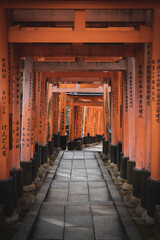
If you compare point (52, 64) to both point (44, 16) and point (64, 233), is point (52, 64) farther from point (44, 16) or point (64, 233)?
point (64, 233)

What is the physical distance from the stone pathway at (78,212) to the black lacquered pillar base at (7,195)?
0.63 m

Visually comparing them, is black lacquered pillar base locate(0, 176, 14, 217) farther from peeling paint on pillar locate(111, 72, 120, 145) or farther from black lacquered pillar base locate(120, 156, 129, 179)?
peeling paint on pillar locate(111, 72, 120, 145)

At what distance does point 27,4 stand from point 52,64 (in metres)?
2.84

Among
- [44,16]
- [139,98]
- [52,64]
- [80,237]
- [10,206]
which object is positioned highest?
[44,16]

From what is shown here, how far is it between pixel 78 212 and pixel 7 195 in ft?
5.43

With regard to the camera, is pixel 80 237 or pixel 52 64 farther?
pixel 52 64

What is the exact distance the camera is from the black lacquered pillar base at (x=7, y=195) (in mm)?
4633

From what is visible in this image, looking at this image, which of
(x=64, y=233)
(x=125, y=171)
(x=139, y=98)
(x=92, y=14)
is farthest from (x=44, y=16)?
(x=125, y=171)

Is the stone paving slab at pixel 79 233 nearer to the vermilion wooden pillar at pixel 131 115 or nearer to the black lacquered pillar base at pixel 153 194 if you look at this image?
the black lacquered pillar base at pixel 153 194

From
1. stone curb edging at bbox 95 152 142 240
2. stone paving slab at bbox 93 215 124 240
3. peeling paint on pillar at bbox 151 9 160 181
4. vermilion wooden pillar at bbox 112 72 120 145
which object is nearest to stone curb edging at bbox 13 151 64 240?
stone paving slab at bbox 93 215 124 240

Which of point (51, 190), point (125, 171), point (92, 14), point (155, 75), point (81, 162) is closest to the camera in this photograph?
point (155, 75)

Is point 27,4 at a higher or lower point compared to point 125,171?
higher

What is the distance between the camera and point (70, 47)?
586cm

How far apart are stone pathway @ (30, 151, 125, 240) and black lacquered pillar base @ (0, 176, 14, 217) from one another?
63 cm
